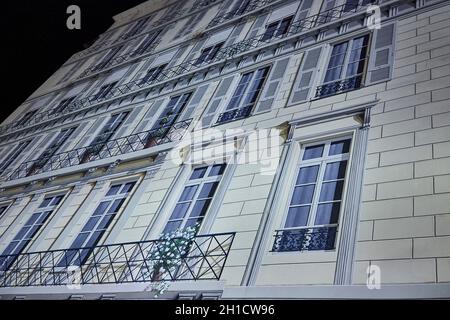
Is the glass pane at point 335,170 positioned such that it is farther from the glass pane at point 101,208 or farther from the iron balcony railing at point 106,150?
the glass pane at point 101,208

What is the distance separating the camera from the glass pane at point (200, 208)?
4668mm

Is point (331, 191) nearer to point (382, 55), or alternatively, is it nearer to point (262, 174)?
point (262, 174)

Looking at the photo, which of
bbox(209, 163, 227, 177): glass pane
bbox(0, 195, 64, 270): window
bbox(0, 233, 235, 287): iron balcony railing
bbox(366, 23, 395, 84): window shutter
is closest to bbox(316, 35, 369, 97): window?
bbox(366, 23, 395, 84): window shutter

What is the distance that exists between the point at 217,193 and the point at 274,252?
1286 mm

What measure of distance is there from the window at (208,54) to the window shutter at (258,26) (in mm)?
805

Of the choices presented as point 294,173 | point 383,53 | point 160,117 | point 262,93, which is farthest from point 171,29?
point 294,173

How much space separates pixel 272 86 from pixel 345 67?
3.78ft

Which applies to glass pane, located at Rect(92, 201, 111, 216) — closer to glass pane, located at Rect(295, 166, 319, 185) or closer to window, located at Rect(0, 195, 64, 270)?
window, located at Rect(0, 195, 64, 270)

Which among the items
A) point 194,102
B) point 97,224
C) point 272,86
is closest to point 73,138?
point 194,102

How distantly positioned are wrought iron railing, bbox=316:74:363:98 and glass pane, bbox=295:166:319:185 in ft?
4.36

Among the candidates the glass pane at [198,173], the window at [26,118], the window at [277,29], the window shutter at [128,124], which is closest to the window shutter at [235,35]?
the window at [277,29]

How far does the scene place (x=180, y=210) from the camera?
4.89 metres
